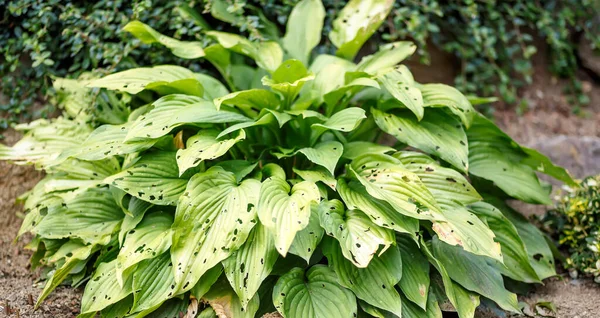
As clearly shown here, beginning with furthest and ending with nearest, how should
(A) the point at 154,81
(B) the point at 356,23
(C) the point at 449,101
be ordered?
(B) the point at 356,23
(C) the point at 449,101
(A) the point at 154,81

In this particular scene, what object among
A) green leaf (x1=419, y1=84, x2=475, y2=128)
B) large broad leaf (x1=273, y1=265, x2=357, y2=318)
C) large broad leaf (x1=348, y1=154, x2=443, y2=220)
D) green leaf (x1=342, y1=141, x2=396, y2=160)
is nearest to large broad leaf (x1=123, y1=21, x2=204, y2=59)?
green leaf (x1=342, y1=141, x2=396, y2=160)

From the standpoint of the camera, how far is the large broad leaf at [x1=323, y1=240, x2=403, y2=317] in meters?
2.55

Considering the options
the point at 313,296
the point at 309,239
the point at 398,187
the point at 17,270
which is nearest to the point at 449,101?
the point at 398,187

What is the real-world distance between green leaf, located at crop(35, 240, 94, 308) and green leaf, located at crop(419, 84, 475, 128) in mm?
1756

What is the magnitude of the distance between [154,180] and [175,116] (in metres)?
0.30

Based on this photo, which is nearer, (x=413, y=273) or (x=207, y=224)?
(x=207, y=224)

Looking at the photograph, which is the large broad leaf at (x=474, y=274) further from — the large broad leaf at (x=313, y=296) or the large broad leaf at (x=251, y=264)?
the large broad leaf at (x=251, y=264)

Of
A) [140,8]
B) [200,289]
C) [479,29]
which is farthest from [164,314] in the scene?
[479,29]

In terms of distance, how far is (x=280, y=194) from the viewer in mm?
2535

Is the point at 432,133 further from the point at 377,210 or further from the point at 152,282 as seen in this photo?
the point at 152,282

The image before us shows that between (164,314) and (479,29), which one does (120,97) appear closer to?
(164,314)

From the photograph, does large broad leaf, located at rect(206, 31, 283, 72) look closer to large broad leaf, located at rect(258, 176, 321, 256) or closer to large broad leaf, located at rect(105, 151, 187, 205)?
large broad leaf, located at rect(105, 151, 187, 205)

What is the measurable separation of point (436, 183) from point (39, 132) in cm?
209

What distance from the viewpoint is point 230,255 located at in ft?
8.31
